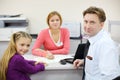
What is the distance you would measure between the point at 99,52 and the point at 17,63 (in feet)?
2.17

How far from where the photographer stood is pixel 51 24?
285cm

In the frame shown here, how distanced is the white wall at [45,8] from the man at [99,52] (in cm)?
241

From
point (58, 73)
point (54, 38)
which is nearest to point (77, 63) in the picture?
point (58, 73)

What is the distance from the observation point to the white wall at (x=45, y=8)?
13.2 feet

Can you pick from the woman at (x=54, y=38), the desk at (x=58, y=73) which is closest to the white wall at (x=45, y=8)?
the woman at (x=54, y=38)

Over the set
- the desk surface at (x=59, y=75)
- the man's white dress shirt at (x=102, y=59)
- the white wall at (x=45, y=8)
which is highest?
the white wall at (x=45, y=8)

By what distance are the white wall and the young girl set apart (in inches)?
87.1

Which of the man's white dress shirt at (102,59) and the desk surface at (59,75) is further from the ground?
the man's white dress shirt at (102,59)

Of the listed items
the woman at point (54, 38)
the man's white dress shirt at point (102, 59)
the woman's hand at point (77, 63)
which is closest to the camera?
the man's white dress shirt at point (102, 59)

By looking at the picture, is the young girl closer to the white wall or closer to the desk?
the desk

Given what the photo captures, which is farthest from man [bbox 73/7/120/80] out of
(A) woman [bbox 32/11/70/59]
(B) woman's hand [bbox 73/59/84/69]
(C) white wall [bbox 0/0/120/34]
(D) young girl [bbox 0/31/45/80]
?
(C) white wall [bbox 0/0/120/34]

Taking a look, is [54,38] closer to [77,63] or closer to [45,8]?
[77,63]

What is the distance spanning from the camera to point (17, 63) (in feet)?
5.72

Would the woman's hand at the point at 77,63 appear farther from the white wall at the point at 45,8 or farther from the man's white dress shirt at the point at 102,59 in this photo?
the white wall at the point at 45,8
